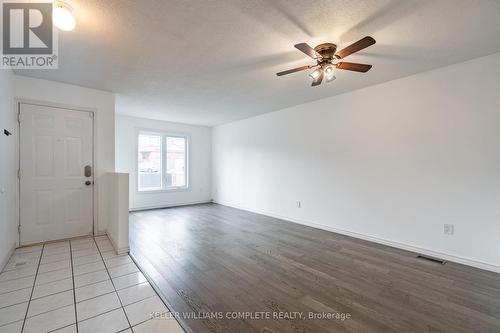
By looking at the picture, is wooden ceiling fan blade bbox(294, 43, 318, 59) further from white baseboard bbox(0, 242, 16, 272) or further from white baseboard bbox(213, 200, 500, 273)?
white baseboard bbox(0, 242, 16, 272)

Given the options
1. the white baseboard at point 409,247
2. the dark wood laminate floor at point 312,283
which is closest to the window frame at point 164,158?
the dark wood laminate floor at point 312,283

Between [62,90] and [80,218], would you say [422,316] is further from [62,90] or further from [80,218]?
[62,90]

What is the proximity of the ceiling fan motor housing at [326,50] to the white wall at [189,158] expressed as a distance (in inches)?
200

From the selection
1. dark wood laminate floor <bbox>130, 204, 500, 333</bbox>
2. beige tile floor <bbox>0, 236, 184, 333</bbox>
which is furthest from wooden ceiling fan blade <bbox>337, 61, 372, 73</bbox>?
beige tile floor <bbox>0, 236, 184, 333</bbox>

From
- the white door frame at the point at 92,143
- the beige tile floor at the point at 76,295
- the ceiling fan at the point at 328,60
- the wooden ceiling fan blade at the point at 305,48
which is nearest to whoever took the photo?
the beige tile floor at the point at 76,295

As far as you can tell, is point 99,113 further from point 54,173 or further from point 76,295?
point 76,295

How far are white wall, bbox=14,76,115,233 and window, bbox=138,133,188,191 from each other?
2.10 m

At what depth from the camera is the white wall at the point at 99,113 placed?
3.45 meters

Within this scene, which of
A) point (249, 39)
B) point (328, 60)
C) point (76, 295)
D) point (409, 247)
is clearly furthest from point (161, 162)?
point (409, 247)

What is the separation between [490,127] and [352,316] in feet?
9.08

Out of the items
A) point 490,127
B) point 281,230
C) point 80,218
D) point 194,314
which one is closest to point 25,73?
point 80,218

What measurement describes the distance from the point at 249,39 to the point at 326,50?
0.82 meters

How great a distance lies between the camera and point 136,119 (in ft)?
19.2

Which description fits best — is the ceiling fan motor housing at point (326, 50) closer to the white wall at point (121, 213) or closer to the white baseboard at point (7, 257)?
the white wall at point (121, 213)
